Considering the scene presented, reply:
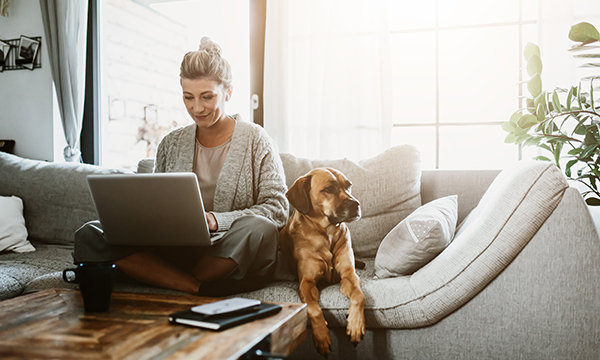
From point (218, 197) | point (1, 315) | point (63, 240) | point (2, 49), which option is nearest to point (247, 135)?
point (218, 197)

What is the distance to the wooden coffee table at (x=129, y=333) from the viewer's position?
2.21 ft

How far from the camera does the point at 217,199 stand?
1.59m

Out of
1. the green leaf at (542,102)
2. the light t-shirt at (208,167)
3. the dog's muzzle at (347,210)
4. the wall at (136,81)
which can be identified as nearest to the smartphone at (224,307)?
the dog's muzzle at (347,210)

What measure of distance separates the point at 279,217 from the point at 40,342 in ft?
3.16

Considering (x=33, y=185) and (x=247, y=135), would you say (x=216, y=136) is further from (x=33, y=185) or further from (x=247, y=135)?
(x=33, y=185)

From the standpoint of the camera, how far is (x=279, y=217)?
1.60 meters

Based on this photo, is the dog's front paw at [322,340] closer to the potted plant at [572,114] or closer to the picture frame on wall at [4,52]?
the potted plant at [572,114]

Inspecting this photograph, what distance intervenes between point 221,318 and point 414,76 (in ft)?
7.78

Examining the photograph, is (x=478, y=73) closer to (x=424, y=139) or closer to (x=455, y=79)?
(x=455, y=79)

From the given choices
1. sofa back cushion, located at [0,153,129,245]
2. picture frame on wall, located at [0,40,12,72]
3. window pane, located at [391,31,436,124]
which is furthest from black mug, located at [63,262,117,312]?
picture frame on wall, located at [0,40,12,72]

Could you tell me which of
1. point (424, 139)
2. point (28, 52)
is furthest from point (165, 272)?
point (28, 52)

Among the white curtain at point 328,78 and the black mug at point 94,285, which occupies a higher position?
the white curtain at point 328,78

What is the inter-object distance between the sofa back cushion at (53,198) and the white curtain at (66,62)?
708 millimetres

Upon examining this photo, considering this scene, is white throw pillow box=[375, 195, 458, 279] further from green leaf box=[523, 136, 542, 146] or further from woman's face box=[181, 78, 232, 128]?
woman's face box=[181, 78, 232, 128]
